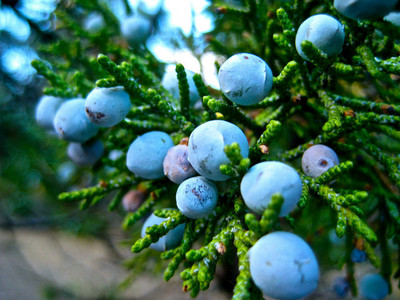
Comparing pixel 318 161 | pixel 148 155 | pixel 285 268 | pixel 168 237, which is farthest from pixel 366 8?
pixel 168 237

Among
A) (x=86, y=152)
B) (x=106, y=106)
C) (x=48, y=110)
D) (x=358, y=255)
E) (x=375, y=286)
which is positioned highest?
(x=106, y=106)

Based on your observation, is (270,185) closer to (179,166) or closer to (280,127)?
(280,127)

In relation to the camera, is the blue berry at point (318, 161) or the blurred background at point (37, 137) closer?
the blue berry at point (318, 161)

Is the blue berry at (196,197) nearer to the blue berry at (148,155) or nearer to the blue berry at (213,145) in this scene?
the blue berry at (213,145)

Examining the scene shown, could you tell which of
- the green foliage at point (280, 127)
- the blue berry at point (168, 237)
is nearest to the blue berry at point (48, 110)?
the green foliage at point (280, 127)

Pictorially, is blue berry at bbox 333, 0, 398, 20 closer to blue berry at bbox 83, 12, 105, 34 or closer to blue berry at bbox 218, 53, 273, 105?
blue berry at bbox 218, 53, 273, 105

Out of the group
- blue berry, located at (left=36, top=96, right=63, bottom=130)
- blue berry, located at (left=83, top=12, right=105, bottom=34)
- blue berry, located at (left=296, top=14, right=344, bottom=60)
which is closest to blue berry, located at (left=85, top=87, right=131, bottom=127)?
blue berry, located at (left=36, top=96, right=63, bottom=130)

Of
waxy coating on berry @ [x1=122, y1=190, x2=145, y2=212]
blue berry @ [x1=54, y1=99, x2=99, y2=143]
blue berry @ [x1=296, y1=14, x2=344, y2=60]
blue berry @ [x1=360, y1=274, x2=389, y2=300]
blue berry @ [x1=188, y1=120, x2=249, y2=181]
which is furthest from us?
blue berry @ [x1=360, y1=274, x2=389, y2=300]
